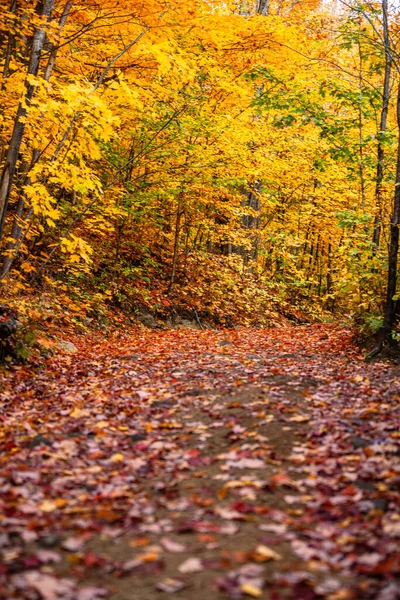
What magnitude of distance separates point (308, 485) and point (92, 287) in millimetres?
10653

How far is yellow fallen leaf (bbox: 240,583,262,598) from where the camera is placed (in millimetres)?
3037

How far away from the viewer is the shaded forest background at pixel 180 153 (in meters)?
9.32

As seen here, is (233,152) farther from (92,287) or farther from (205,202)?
(92,287)

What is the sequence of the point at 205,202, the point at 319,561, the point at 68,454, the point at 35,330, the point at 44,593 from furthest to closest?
1. the point at 205,202
2. the point at 35,330
3. the point at 68,454
4. the point at 319,561
5. the point at 44,593

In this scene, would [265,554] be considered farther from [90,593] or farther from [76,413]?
[76,413]

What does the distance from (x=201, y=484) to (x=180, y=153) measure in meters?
10.9

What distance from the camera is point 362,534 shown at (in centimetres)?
358

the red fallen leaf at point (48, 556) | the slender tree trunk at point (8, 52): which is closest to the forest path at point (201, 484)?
the red fallen leaf at point (48, 556)

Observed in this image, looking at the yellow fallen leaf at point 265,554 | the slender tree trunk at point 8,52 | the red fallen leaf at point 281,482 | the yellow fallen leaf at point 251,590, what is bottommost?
the yellow fallen leaf at point 251,590

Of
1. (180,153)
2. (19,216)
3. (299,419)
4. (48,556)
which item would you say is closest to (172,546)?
(48,556)

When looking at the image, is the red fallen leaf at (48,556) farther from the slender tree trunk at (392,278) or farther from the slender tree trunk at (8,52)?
the slender tree trunk at (8,52)

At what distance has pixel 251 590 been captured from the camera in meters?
3.07

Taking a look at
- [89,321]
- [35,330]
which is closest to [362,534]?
[35,330]

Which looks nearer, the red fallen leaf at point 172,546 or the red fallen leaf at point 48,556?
the red fallen leaf at point 48,556
